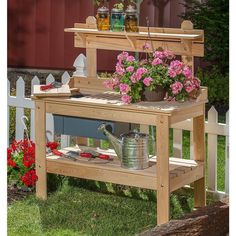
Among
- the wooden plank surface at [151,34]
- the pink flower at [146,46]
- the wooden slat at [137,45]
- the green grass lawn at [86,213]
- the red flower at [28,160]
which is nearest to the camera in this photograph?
the green grass lawn at [86,213]

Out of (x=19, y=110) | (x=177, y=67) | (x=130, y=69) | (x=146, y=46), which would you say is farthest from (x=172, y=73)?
(x=19, y=110)

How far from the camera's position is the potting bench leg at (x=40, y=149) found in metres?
5.89

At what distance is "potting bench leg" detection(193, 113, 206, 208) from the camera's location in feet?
19.2

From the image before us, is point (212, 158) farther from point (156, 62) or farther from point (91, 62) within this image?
point (91, 62)

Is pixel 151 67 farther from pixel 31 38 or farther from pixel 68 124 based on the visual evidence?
pixel 31 38

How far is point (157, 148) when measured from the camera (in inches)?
204

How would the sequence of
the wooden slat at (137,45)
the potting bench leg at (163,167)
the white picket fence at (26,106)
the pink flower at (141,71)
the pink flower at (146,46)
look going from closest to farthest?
1. the potting bench leg at (163,167)
2. the pink flower at (141,71)
3. the wooden slat at (137,45)
4. the pink flower at (146,46)
5. the white picket fence at (26,106)

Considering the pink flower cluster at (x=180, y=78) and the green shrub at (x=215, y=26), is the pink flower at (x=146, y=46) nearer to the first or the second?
the pink flower cluster at (x=180, y=78)

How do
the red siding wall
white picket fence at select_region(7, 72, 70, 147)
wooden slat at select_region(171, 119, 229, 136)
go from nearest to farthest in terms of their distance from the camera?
1. wooden slat at select_region(171, 119, 229, 136)
2. white picket fence at select_region(7, 72, 70, 147)
3. the red siding wall

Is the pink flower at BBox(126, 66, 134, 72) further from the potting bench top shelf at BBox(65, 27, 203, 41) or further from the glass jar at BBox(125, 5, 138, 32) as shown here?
the glass jar at BBox(125, 5, 138, 32)

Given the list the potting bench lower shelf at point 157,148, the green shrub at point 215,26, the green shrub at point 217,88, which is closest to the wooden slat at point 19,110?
the potting bench lower shelf at point 157,148

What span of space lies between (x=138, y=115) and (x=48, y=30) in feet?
29.0

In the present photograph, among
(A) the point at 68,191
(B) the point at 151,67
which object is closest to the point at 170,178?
(B) the point at 151,67

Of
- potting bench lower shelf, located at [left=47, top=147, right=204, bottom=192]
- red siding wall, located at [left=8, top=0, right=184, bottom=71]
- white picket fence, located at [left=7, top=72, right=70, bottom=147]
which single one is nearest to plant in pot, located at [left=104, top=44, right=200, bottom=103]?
potting bench lower shelf, located at [left=47, top=147, right=204, bottom=192]
